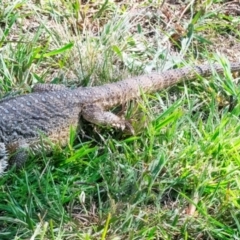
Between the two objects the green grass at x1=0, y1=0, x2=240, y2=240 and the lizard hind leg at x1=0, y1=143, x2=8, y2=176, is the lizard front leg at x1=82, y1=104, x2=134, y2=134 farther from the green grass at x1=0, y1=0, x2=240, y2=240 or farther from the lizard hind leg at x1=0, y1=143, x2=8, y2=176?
the lizard hind leg at x1=0, y1=143, x2=8, y2=176

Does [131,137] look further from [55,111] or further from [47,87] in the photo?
[47,87]

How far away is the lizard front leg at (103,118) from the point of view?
15.2 feet

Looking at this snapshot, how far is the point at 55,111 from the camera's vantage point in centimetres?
462

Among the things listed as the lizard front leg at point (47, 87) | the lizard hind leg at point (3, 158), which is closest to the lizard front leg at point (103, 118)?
the lizard front leg at point (47, 87)

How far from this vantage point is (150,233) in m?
3.91

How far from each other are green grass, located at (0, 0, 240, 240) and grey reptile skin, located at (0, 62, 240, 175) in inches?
3.7

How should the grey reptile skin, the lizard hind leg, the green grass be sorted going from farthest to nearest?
the grey reptile skin < the lizard hind leg < the green grass

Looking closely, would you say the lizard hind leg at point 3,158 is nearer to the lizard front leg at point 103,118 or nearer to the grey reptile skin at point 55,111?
the grey reptile skin at point 55,111

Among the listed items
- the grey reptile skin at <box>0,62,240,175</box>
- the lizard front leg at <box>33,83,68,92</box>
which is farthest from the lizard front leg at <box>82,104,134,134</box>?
the lizard front leg at <box>33,83,68,92</box>

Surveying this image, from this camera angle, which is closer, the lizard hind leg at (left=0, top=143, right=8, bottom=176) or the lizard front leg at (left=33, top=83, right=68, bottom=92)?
the lizard hind leg at (left=0, top=143, right=8, bottom=176)

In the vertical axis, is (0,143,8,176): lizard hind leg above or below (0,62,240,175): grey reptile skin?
below

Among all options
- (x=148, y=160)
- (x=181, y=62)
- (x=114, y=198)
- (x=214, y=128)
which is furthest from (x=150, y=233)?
(x=181, y=62)

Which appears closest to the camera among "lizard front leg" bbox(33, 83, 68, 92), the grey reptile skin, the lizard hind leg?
the lizard hind leg

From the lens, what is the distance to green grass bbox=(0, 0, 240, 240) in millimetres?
4000
